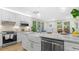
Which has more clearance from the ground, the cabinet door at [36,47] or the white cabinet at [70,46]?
the white cabinet at [70,46]

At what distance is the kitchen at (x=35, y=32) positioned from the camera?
2.37 metres

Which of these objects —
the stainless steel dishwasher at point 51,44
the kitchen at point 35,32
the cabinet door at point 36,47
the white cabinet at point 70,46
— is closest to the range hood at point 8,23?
the kitchen at point 35,32

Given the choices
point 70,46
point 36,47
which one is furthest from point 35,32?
point 70,46

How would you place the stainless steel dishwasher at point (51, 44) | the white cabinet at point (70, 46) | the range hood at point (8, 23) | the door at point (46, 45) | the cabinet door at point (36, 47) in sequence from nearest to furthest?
the white cabinet at point (70, 46) → the stainless steel dishwasher at point (51, 44) → the door at point (46, 45) → the cabinet door at point (36, 47) → the range hood at point (8, 23)

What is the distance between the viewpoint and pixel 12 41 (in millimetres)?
5648

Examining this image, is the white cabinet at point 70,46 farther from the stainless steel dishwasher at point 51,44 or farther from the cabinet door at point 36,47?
the cabinet door at point 36,47

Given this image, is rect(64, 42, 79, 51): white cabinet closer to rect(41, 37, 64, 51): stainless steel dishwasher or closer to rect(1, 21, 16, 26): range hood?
rect(41, 37, 64, 51): stainless steel dishwasher

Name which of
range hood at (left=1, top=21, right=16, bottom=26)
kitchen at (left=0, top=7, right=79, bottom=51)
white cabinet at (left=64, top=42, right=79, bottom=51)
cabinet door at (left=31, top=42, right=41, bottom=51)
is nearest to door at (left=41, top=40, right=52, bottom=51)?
kitchen at (left=0, top=7, right=79, bottom=51)

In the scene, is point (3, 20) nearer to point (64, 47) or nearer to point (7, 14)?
point (7, 14)

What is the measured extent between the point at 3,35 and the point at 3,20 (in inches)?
37.6

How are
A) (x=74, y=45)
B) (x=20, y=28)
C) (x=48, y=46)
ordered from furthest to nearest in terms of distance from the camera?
(x=20, y=28) → (x=48, y=46) → (x=74, y=45)

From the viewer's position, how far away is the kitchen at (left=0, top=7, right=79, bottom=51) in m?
2.37

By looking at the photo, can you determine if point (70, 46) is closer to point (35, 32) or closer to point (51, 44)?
point (51, 44)
